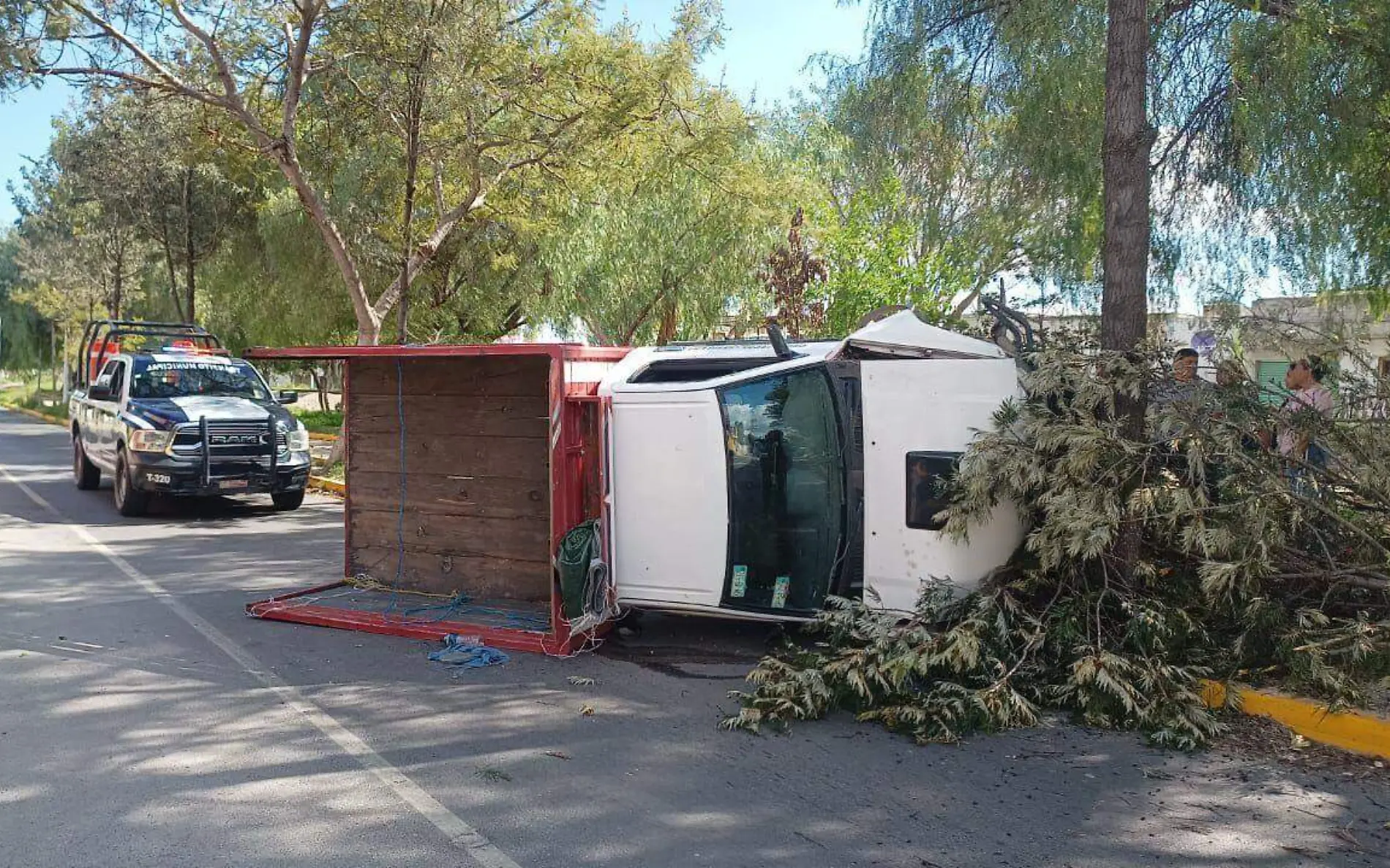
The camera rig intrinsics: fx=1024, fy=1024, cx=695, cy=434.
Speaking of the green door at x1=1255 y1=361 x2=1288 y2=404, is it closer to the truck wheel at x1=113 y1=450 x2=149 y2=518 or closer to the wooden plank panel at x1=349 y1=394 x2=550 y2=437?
the wooden plank panel at x1=349 y1=394 x2=550 y2=437

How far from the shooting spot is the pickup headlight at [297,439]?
525 inches

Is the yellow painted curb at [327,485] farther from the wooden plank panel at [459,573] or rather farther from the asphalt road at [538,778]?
the asphalt road at [538,778]

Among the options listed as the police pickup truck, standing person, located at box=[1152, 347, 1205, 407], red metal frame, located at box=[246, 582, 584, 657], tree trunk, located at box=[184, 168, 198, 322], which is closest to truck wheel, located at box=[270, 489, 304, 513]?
the police pickup truck

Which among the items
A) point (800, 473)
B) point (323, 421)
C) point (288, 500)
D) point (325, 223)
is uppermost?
point (325, 223)

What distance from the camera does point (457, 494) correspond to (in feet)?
27.6

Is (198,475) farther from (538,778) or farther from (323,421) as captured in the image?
(323,421)

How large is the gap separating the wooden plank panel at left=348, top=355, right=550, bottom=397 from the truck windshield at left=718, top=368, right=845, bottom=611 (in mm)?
1940

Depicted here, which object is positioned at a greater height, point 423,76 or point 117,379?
point 423,76

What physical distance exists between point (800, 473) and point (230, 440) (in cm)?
908

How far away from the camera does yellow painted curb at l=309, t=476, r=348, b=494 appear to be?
52.8ft

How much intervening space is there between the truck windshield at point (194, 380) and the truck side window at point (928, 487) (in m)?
10.6

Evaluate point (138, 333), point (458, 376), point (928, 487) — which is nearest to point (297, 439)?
point (138, 333)

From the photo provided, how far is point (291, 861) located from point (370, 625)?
363 cm

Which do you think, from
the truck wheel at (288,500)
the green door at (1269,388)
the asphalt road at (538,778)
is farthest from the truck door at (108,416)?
the green door at (1269,388)
